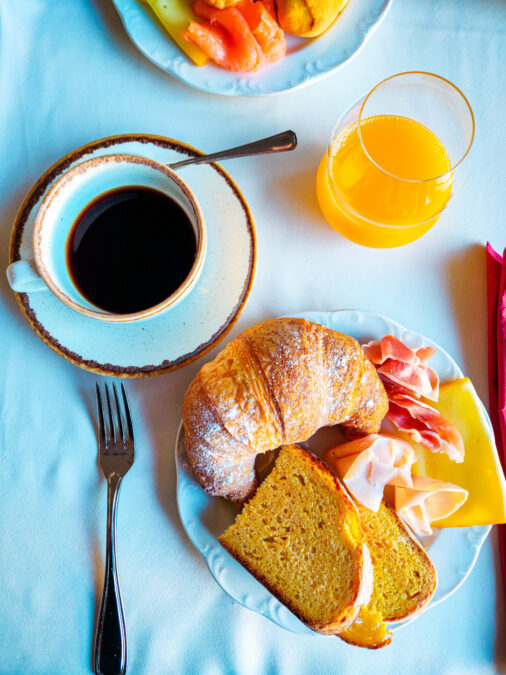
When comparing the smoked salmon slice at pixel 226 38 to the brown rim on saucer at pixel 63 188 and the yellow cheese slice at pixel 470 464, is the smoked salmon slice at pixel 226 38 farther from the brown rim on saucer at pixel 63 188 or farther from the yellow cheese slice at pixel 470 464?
the yellow cheese slice at pixel 470 464

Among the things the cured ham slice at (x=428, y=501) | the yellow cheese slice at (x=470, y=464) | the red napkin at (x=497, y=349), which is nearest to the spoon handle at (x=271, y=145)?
the red napkin at (x=497, y=349)

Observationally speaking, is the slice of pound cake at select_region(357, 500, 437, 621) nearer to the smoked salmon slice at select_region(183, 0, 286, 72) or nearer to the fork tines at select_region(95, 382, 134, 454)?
the fork tines at select_region(95, 382, 134, 454)

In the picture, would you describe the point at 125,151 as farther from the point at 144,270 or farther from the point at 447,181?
the point at 447,181

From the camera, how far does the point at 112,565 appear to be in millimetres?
1001

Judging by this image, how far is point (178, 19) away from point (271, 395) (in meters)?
0.74

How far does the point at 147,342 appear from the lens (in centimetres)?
96

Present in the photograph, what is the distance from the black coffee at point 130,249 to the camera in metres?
0.92

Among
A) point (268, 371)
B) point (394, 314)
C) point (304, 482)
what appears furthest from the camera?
point (394, 314)

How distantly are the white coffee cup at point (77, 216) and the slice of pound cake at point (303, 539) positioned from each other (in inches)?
16.2

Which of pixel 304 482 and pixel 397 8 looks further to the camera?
pixel 397 8

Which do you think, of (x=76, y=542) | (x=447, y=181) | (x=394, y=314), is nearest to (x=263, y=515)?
(x=76, y=542)

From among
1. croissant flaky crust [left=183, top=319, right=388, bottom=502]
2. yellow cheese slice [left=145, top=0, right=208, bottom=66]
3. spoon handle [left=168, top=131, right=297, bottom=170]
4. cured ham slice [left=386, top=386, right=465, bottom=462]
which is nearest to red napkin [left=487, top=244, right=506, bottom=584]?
cured ham slice [left=386, top=386, right=465, bottom=462]

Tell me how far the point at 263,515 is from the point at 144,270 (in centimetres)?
51

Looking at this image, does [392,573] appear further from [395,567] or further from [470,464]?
[470,464]
